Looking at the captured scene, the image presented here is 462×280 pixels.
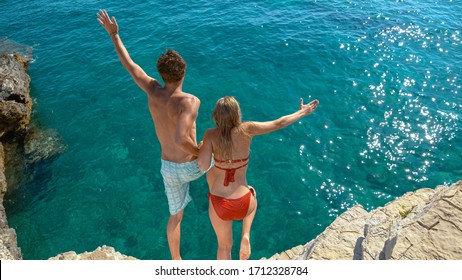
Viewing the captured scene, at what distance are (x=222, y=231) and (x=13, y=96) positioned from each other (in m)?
12.1

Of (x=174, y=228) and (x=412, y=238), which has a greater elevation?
(x=412, y=238)

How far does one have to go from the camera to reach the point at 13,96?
13234mm

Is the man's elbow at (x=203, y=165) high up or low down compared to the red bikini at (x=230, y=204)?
up

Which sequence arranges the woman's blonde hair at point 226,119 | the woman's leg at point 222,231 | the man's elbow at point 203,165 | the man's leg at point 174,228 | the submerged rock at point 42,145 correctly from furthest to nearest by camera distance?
the submerged rock at point 42,145 < the man's leg at point 174,228 < the woman's leg at point 222,231 < the man's elbow at point 203,165 < the woman's blonde hair at point 226,119

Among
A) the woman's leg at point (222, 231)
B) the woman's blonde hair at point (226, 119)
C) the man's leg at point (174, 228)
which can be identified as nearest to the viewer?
the woman's blonde hair at point (226, 119)

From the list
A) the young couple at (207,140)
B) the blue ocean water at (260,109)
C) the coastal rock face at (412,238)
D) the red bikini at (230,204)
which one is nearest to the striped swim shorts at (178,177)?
the young couple at (207,140)

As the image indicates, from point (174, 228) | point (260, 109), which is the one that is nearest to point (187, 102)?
point (174, 228)

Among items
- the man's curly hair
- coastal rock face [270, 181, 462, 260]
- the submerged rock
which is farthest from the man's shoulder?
the submerged rock

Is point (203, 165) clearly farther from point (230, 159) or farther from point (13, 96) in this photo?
point (13, 96)

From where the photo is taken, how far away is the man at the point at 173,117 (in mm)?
4684

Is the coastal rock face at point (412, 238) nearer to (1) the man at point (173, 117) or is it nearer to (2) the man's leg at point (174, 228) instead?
(2) the man's leg at point (174, 228)

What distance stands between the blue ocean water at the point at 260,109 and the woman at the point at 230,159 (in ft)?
13.3

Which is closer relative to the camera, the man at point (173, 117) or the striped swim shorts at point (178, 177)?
the man at point (173, 117)

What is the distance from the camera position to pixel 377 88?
528 inches
